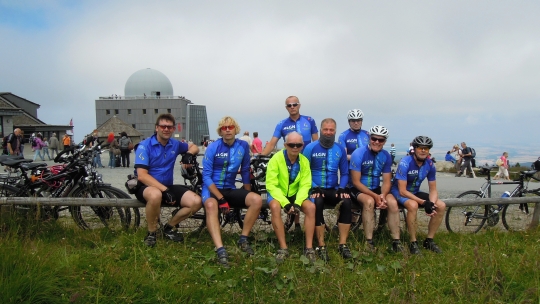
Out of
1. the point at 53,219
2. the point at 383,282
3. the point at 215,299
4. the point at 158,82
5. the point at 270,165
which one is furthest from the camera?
the point at 158,82

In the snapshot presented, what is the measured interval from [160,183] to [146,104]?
80.7 meters

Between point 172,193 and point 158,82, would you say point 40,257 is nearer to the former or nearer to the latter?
point 172,193

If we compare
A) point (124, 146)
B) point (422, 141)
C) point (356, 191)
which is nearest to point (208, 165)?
point (356, 191)

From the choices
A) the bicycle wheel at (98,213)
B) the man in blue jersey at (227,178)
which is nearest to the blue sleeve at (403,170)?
the man in blue jersey at (227,178)

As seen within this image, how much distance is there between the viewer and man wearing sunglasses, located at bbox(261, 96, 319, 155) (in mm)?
6352

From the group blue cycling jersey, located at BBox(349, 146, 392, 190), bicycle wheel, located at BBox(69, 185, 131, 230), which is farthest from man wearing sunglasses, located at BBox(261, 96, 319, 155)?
bicycle wheel, located at BBox(69, 185, 131, 230)

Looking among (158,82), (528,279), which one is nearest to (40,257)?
(528,279)

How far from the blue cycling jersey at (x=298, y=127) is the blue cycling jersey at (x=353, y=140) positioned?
1.77 feet

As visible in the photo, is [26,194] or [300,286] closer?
[300,286]

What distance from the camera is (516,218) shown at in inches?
285

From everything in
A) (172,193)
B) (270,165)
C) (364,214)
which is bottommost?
(364,214)

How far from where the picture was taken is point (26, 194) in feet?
19.4

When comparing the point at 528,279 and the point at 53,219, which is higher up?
the point at 53,219

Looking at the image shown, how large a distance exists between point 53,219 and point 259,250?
3007 mm
